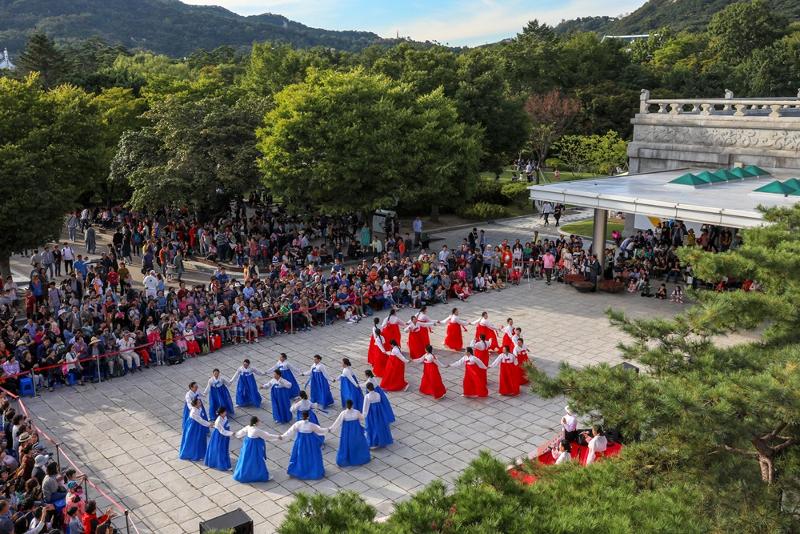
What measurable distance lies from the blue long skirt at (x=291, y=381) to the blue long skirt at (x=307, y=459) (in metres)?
2.41

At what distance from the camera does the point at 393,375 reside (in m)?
16.4

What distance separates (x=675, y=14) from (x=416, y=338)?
16373 centimetres

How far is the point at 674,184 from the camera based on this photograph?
81.4 ft

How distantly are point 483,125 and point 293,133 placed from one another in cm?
1614

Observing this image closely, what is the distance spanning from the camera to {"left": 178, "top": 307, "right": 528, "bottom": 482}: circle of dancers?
12.6m

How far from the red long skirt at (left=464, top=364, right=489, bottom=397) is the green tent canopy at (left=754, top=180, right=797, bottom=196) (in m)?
12.6

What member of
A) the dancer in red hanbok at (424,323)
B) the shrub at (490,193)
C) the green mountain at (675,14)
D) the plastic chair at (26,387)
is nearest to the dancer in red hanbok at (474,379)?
the dancer in red hanbok at (424,323)

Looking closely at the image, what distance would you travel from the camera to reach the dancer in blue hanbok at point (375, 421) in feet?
44.3

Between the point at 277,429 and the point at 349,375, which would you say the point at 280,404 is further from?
the point at 349,375

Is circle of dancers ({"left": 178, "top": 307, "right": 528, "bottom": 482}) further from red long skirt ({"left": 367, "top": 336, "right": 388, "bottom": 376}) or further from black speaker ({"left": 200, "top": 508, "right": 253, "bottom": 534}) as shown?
black speaker ({"left": 200, "top": 508, "right": 253, "bottom": 534})

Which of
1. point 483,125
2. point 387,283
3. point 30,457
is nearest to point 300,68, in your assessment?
point 483,125

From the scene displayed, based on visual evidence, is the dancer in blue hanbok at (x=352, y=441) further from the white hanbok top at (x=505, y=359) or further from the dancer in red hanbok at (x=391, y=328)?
the dancer in red hanbok at (x=391, y=328)

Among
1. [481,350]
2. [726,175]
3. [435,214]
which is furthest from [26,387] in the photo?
[435,214]

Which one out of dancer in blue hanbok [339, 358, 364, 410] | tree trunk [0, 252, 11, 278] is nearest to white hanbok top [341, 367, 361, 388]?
dancer in blue hanbok [339, 358, 364, 410]
